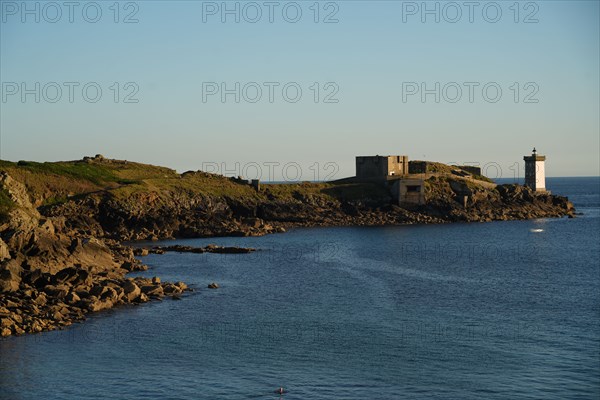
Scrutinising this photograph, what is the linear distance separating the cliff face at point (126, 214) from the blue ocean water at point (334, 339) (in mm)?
3167

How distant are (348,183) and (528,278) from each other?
73.9 metres

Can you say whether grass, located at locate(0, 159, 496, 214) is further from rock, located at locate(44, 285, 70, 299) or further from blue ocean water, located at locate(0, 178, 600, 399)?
rock, located at locate(44, 285, 70, 299)

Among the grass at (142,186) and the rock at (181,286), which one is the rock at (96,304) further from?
the grass at (142,186)

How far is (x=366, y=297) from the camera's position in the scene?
61500mm

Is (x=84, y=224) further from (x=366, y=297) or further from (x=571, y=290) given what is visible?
(x=571, y=290)

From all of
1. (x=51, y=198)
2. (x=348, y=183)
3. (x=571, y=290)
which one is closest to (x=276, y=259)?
(x=571, y=290)

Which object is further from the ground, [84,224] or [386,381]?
[84,224]

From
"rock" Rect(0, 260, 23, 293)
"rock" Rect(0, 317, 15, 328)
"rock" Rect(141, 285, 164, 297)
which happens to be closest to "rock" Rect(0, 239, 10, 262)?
"rock" Rect(0, 260, 23, 293)

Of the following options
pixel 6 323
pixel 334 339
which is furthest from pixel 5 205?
pixel 334 339

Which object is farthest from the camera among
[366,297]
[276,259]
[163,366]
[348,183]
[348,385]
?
[348,183]

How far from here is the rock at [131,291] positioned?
5747 centimetres

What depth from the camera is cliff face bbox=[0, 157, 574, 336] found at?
182 feet

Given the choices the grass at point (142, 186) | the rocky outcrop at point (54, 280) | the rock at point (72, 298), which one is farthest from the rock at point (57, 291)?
the grass at point (142, 186)

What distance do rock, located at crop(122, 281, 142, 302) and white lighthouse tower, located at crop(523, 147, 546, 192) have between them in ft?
397
